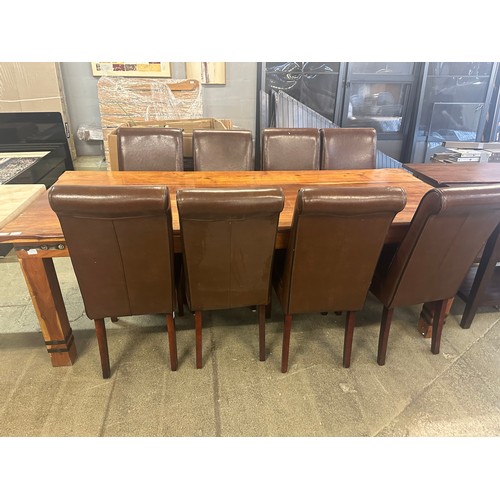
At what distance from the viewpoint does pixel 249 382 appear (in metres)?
1.71

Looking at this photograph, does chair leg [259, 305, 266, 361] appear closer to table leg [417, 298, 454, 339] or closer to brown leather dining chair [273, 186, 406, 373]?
brown leather dining chair [273, 186, 406, 373]

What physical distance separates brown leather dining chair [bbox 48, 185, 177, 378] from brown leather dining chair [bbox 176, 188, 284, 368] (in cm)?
8

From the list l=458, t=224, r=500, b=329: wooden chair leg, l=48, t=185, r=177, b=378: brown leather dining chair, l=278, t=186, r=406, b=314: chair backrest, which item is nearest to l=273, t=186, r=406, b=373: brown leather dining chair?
l=278, t=186, r=406, b=314: chair backrest

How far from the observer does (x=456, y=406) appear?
5.30 feet

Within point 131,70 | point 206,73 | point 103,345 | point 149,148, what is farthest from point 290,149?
point 131,70

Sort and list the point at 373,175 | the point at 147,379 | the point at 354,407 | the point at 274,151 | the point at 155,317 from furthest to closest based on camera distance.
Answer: the point at 274,151, the point at 373,175, the point at 155,317, the point at 147,379, the point at 354,407

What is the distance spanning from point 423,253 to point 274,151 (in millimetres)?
1311

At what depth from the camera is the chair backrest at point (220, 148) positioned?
247 cm

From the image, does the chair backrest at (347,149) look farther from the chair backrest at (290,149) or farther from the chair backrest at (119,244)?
the chair backrest at (119,244)

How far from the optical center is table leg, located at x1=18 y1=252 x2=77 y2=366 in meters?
1.55

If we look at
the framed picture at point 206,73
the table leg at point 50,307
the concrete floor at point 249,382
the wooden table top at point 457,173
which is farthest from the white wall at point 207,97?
the table leg at point 50,307

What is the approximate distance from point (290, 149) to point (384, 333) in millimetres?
1359

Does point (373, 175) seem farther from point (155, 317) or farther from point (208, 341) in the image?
point (155, 317)

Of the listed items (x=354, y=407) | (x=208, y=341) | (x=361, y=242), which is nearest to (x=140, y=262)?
(x=208, y=341)
